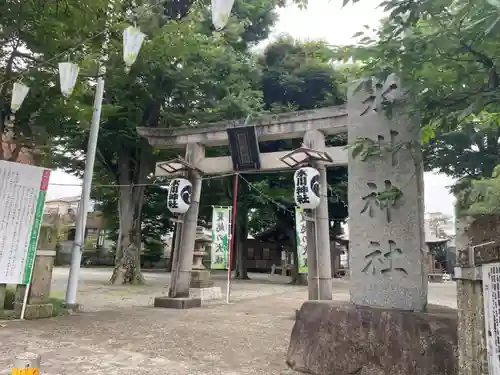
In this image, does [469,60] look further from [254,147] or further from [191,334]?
[254,147]

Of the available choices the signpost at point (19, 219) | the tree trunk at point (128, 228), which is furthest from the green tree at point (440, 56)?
the tree trunk at point (128, 228)

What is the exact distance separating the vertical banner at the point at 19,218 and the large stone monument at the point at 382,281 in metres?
4.89

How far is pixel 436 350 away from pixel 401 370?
397 mm

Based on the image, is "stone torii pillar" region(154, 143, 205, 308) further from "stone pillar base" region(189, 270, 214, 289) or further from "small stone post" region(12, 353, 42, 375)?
"small stone post" region(12, 353, 42, 375)

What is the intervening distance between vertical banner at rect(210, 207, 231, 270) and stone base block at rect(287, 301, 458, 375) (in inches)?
283

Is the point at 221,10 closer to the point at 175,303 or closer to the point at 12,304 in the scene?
the point at 12,304

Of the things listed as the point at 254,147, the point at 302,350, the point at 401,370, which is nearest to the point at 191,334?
the point at 302,350

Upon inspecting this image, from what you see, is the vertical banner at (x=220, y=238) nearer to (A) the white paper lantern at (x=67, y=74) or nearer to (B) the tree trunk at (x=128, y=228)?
(B) the tree trunk at (x=128, y=228)

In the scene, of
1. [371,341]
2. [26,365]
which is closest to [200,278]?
[371,341]

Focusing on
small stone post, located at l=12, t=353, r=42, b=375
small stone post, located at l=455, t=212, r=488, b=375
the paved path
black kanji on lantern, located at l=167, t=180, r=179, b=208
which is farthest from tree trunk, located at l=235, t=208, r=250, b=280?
small stone post, located at l=12, t=353, r=42, b=375

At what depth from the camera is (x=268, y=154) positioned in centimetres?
940

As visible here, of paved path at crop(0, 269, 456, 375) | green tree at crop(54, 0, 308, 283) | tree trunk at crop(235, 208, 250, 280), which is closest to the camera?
paved path at crop(0, 269, 456, 375)

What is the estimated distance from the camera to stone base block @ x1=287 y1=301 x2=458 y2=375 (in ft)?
12.3

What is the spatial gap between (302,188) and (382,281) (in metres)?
3.89
